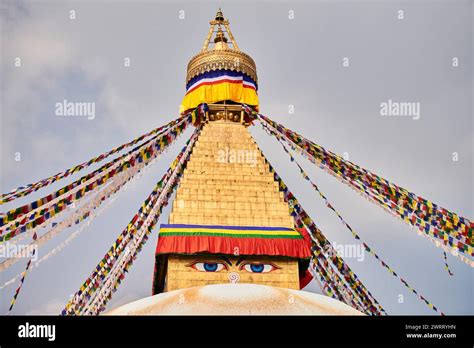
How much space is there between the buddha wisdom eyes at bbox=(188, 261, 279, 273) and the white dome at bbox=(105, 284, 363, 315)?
87.3 inches

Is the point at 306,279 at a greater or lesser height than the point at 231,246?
lesser

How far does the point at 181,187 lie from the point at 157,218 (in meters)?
1.86

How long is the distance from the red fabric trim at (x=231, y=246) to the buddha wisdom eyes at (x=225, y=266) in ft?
0.82

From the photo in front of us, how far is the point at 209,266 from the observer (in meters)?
8.87

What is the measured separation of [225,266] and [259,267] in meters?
0.56

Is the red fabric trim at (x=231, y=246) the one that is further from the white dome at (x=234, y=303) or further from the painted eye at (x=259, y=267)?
the white dome at (x=234, y=303)
